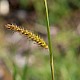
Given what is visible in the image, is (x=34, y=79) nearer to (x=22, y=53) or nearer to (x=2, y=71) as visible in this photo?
(x=2, y=71)

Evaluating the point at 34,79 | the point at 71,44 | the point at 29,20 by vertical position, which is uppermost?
the point at 29,20

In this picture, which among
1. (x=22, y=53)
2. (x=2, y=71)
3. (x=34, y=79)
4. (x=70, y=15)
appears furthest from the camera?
(x=70, y=15)

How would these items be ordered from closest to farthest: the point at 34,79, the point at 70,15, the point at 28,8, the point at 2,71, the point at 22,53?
1. the point at 34,79
2. the point at 2,71
3. the point at 22,53
4. the point at 70,15
5. the point at 28,8

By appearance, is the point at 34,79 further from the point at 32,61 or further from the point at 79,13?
the point at 79,13

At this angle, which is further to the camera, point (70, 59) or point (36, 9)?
point (36, 9)

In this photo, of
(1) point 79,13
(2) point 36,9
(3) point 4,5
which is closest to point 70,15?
(1) point 79,13

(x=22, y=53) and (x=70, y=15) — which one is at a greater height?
(x=70, y=15)

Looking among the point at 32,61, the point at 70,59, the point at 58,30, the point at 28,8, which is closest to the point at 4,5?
the point at 28,8
